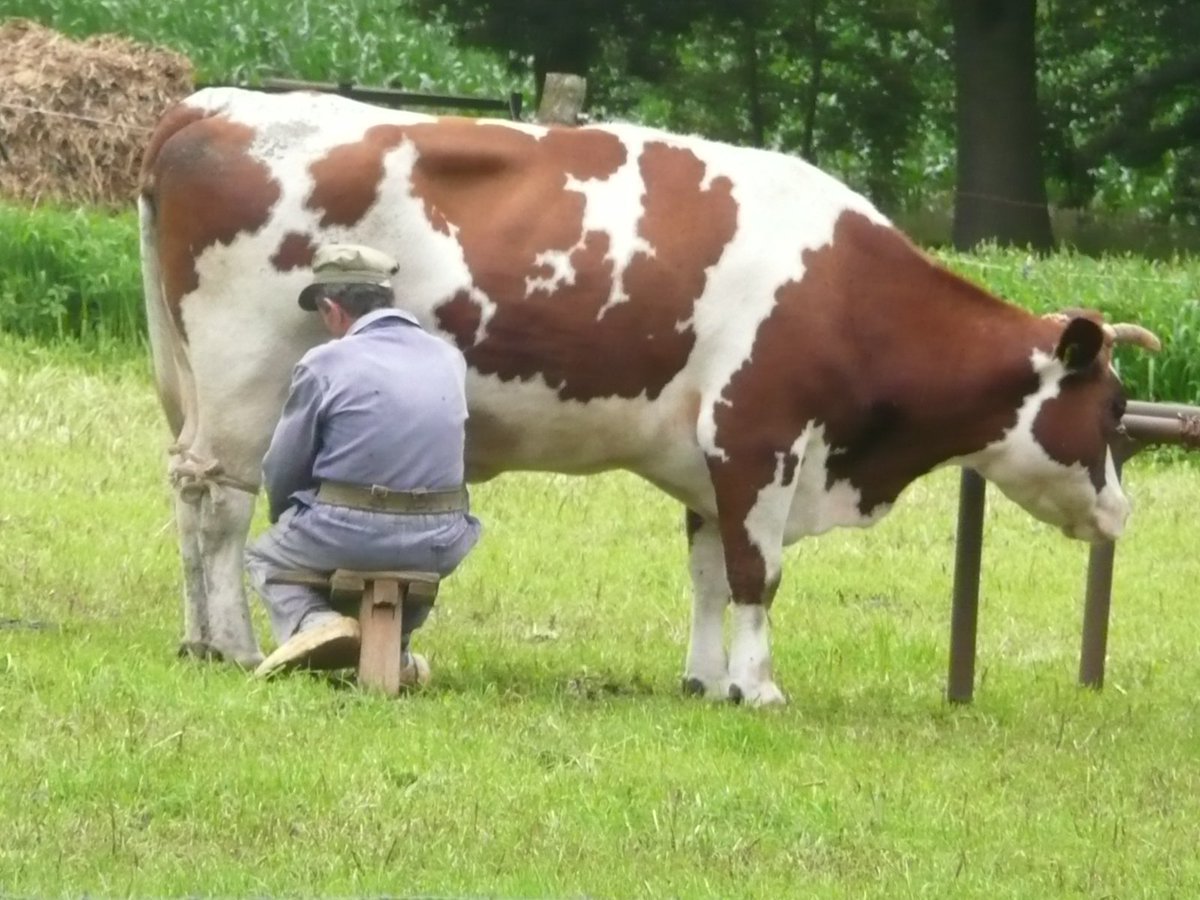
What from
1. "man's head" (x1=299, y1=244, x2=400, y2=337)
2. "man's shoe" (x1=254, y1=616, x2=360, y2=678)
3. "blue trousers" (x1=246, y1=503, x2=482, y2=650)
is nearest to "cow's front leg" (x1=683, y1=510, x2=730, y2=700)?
"blue trousers" (x1=246, y1=503, x2=482, y2=650)

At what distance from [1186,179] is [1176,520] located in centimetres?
1555

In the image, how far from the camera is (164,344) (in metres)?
9.45

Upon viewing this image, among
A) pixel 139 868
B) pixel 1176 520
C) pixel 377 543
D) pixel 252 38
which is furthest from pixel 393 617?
pixel 252 38

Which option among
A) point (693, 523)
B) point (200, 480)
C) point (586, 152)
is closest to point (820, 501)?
point (693, 523)

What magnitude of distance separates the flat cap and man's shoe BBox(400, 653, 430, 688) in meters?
1.29

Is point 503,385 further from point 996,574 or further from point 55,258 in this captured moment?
point 55,258

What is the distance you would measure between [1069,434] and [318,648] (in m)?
3.06

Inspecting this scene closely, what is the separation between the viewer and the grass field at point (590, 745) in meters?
6.51

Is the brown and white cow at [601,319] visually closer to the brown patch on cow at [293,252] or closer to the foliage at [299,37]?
the brown patch on cow at [293,252]

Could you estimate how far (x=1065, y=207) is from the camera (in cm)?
3111

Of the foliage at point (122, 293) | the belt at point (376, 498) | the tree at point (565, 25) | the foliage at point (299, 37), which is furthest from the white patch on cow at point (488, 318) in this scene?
the foliage at point (299, 37)

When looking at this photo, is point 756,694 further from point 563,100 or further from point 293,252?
point 563,100

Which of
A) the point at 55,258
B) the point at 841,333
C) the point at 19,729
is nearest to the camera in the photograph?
the point at 19,729

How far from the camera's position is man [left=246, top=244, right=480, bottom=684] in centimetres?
856
